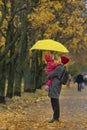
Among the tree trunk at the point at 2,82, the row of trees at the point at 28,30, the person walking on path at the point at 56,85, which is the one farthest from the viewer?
the tree trunk at the point at 2,82

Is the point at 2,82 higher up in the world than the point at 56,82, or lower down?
lower down

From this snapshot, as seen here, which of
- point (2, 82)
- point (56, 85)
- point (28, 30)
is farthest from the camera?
point (28, 30)

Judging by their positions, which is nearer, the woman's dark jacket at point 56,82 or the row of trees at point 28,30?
the woman's dark jacket at point 56,82

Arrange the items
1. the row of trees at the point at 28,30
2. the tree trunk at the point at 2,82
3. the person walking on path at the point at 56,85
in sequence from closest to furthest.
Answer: the person walking on path at the point at 56,85
the row of trees at the point at 28,30
the tree trunk at the point at 2,82

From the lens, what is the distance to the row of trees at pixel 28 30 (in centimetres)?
2163

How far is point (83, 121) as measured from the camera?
50.1 ft

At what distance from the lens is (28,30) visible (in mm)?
27766

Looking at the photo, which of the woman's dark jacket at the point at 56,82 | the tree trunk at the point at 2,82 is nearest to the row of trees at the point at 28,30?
the tree trunk at the point at 2,82

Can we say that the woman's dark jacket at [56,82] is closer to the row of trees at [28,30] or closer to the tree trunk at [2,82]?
the row of trees at [28,30]

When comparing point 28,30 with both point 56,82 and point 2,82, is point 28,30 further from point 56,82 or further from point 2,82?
point 56,82

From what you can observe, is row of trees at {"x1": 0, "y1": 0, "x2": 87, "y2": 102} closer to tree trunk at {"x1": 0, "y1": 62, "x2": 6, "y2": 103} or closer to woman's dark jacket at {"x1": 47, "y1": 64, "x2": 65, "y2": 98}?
tree trunk at {"x1": 0, "y1": 62, "x2": 6, "y2": 103}

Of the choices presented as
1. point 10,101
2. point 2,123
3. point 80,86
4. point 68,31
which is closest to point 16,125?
point 2,123

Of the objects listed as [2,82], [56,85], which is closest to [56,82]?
[56,85]

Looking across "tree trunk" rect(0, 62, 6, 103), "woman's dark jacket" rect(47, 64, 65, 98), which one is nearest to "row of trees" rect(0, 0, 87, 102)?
"tree trunk" rect(0, 62, 6, 103)
